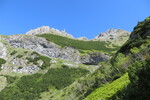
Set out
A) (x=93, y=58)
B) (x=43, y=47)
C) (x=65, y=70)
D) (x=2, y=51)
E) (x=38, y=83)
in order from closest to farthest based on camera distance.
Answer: (x=38, y=83), (x=65, y=70), (x=2, y=51), (x=93, y=58), (x=43, y=47)

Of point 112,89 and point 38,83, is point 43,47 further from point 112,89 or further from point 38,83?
point 112,89

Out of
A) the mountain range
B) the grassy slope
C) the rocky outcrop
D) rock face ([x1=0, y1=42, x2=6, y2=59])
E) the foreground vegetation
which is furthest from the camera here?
the rocky outcrop

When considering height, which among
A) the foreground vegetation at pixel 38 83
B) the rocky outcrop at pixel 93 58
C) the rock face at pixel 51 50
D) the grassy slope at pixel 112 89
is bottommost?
the grassy slope at pixel 112 89

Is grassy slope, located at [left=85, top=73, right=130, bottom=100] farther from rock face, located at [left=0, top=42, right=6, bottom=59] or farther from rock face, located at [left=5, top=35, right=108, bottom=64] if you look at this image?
rock face, located at [left=0, top=42, right=6, bottom=59]

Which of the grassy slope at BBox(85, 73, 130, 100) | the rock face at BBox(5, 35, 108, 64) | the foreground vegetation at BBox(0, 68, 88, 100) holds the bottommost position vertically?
the grassy slope at BBox(85, 73, 130, 100)

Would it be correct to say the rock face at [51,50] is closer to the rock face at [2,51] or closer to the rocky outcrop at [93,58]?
the rocky outcrop at [93,58]

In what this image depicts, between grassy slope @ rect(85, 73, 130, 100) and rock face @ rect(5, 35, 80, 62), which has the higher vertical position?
rock face @ rect(5, 35, 80, 62)

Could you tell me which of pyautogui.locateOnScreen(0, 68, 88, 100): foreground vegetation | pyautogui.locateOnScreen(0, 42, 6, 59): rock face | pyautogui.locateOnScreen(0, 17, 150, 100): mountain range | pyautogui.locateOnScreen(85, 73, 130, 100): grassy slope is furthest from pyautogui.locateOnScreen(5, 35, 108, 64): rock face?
pyautogui.locateOnScreen(85, 73, 130, 100): grassy slope

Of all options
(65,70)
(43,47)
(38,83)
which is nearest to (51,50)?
(43,47)

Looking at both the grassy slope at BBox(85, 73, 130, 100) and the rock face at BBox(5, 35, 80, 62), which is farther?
the rock face at BBox(5, 35, 80, 62)

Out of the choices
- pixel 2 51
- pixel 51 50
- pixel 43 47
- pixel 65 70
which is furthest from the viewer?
pixel 43 47

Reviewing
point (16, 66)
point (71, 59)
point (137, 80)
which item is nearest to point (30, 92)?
point (16, 66)

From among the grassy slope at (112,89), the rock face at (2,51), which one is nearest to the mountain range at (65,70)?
the rock face at (2,51)

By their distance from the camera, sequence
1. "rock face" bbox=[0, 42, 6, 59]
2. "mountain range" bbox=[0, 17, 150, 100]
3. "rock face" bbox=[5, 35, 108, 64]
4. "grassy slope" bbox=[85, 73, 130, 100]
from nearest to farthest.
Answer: "grassy slope" bbox=[85, 73, 130, 100] < "mountain range" bbox=[0, 17, 150, 100] < "rock face" bbox=[0, 42, 6, 59] < "rock face" bbox=[5, 35, 108, 64]
